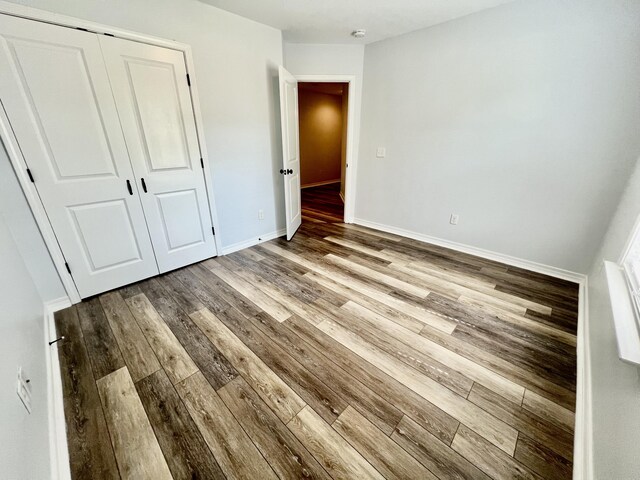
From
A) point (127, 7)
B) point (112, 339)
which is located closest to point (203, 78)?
point (127, 7)

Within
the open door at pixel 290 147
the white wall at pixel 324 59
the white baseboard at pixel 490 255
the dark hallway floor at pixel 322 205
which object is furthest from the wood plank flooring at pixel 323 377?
the white wall at pixel 324 59

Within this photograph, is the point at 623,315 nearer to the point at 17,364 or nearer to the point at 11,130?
the point at 17,364

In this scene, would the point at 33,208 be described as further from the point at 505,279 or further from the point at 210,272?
the point at 505,279

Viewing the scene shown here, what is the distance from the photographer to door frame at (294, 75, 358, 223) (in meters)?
3.37

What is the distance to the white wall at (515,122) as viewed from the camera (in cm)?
204

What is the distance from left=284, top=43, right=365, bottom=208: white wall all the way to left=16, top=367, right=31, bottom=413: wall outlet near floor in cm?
369

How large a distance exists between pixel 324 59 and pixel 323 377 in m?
3.69

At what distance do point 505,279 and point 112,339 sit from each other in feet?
11.1

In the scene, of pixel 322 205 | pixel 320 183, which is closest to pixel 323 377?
pixel 322 205

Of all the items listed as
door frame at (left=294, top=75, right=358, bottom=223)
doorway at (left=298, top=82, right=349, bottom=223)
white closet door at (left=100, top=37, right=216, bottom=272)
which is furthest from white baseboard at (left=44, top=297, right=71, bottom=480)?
doorway at (left=298, top=82, right=349, bottom=223)

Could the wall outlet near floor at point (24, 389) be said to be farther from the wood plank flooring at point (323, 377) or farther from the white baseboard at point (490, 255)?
the white baseboard at point (490, 255)

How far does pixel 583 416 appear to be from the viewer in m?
1.23

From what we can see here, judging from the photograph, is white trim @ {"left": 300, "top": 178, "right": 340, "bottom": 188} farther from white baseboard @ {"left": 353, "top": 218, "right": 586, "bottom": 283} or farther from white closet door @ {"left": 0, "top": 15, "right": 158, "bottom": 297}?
white closet door @ {"left": 0, "top": 15, "right": 158, "bottom": 297}

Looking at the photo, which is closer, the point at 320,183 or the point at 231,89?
the point at 231,89
